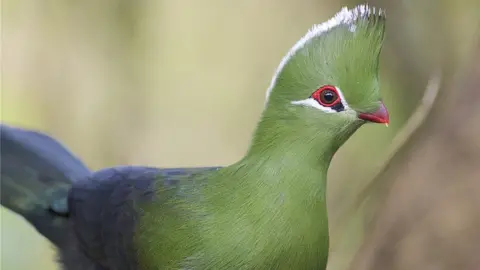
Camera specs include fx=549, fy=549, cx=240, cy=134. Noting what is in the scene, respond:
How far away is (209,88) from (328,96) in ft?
2.04

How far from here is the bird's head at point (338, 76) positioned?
667 millimetres

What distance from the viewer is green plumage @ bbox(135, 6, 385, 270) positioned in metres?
0.67

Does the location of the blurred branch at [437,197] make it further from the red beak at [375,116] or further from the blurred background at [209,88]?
the red beak at [375,116]

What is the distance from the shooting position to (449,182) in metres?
1.03

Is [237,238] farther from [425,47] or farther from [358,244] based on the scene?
[425,47]

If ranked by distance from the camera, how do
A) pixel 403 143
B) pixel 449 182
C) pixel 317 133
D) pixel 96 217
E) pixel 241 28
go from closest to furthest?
pixel 317 133
pixel 96 217
pixel 449 182
pixel 403 143
pixel 241 28

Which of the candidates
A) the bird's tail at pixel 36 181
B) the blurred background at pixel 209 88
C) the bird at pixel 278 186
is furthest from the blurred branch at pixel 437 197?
the bird's tail at pixel 36 181

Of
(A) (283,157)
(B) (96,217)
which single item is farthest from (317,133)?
(B) (96,217)

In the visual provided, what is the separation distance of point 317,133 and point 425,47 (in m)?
0.65

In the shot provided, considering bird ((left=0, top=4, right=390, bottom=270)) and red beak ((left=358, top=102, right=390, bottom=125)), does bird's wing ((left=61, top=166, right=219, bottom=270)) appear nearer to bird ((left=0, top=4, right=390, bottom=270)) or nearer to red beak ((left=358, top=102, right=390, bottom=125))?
bird ((left=0, top=4, right=390, bottom=270))

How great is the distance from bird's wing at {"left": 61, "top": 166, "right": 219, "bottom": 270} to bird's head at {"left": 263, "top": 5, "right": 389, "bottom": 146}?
0.61 feet

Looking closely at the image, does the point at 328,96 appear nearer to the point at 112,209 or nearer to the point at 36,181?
the point at 112,209

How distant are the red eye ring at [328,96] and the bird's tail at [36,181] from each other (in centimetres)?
46

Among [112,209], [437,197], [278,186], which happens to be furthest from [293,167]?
[437,197]
